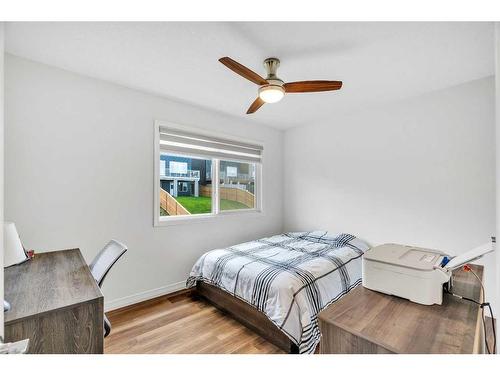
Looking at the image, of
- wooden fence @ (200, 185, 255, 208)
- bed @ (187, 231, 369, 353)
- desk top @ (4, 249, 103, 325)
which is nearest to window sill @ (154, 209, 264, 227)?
wooden fence @ (200, 185, 255, 208)

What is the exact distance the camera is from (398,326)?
33.4 inches

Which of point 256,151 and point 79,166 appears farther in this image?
point 256,151

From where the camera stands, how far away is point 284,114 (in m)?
3.25

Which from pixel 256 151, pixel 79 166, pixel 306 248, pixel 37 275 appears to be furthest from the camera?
pixel 256 151

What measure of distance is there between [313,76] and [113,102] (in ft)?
6.40

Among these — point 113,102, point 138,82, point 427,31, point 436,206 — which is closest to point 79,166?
point 113,102

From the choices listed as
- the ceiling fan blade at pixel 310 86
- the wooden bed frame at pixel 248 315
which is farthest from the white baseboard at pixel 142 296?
the ceiling fan blade at pixel 310 86

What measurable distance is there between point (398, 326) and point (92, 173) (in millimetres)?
2505

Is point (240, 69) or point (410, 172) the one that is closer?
point (240, 69)

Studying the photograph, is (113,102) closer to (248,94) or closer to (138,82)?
(138,82)

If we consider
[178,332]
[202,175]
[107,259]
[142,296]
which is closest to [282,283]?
[178,332]

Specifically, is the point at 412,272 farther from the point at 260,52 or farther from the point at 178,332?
the point at 178,332

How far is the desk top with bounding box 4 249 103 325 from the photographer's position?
1.00 meters

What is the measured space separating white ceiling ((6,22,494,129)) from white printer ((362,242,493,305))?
1.40 metres
